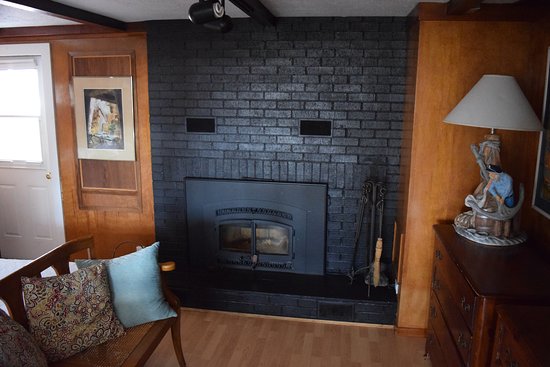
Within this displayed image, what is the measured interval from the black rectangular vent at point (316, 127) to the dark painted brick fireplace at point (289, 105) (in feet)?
0.12

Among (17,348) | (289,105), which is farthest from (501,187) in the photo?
(17,348)

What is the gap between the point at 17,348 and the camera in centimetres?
164

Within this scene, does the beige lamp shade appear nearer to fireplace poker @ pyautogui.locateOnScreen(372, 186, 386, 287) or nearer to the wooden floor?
fireplace poker @ pyautogui.locateOnScreen(372, 186, 386, 287)

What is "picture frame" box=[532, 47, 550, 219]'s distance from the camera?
2.20 meters

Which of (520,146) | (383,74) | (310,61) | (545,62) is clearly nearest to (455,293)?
(520,146)

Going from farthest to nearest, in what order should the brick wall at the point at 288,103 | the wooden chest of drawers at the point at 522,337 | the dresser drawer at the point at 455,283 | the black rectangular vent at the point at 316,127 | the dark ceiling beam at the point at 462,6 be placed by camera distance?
the black rectangular vent at the point at 316,127 < the brick wall at the point at 288,103 < the dark ceiling beam at the point at 462,6 < the dresser drawer at the point at 455,283 < the wooden chest of drawers at the point at 522,337

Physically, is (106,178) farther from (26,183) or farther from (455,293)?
(455,293)

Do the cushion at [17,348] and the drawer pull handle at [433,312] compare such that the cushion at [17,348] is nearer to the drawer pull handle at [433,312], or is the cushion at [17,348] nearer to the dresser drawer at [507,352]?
the dresser drawer at [507,352]

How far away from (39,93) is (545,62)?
377cm

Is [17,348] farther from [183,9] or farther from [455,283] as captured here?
[183,9]

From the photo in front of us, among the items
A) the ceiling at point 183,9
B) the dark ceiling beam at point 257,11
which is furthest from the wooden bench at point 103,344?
the dark ceiling beam at point 257,11

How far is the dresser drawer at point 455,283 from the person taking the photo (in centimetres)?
186

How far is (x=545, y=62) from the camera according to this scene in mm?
2334

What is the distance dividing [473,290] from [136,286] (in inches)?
62.5
